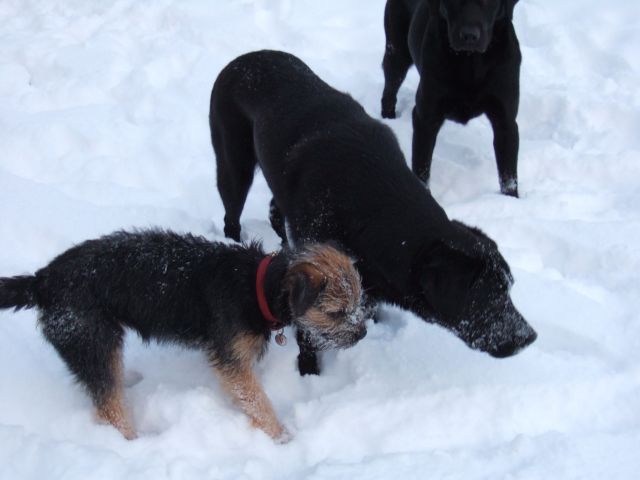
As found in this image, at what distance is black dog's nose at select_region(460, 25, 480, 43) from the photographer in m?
4.41

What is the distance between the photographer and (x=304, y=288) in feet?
10.9

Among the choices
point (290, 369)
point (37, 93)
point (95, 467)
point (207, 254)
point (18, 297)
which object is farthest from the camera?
point (37, 93)

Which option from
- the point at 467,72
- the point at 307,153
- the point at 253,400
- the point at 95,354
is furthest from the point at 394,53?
the point at 95,354

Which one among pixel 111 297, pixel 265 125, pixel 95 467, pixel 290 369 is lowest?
pixel 290 369

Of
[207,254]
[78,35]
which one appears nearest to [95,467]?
[207,254]

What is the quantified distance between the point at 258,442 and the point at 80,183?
116 inches

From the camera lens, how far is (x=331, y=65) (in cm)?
725

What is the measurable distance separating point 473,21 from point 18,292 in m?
3.31

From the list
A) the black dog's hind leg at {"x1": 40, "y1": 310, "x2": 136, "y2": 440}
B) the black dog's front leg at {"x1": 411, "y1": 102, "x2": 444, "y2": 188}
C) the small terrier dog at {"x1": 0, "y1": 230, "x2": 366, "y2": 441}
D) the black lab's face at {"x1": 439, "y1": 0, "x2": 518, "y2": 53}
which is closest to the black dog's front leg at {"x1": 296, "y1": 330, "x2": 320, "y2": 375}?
the small terrier dog at {"x1": 0, "y1": 230, "x2": 366, "y2": 441}

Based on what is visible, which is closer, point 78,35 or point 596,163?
point 596,163

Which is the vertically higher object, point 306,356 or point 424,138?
point 424,138

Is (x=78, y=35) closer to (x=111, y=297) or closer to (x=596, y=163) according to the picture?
(x=111, y=297)

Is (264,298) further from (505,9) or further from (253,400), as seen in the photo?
(505,9)

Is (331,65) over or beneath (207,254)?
beneath
